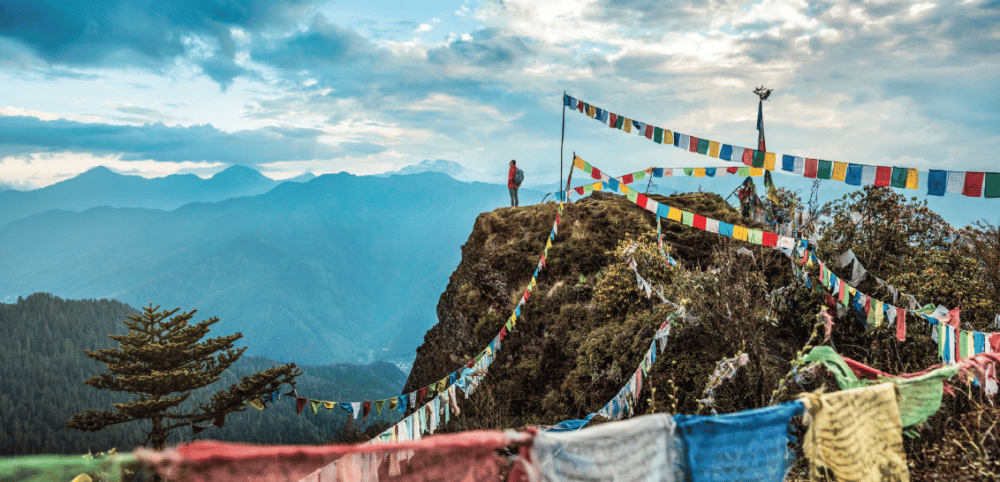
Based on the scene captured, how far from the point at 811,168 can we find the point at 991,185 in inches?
112

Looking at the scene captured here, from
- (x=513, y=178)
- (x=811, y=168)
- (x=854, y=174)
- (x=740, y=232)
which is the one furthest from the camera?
(x=513, y=178)

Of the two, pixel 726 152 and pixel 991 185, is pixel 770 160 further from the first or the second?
pixel 991 185

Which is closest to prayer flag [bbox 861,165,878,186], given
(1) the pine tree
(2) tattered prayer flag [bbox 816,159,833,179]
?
(2) tattered prayer flag [bbox 816,159,833,179]

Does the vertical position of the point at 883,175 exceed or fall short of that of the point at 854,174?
it falls short

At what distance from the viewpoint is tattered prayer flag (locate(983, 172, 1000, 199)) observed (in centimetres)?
582

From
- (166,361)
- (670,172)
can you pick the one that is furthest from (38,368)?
(670,172)

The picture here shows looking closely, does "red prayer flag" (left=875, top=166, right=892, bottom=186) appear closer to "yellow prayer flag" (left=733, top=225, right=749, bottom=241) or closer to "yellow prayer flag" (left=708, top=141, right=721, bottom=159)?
"yellow prayer flag" (left=733, top=225, right=749, bottom=241)

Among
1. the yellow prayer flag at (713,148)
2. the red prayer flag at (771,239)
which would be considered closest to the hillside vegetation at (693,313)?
the red prayer flag at (771,239)

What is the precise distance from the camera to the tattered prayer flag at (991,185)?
5822 millimetres

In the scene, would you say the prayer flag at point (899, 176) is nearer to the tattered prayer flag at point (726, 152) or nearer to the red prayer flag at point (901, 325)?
the red prayer flag at point (901, 325)

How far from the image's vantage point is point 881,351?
870 centimetres

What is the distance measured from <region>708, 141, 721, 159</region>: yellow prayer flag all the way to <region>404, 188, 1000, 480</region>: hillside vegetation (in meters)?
2.00

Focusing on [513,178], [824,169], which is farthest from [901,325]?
[513,178]

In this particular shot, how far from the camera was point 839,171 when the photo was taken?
8.00m
